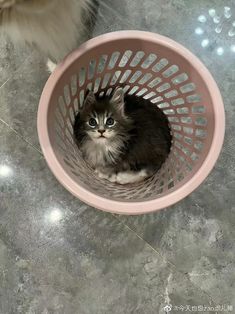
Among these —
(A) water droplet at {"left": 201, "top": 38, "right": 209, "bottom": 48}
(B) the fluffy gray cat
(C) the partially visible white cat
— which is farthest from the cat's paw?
(A) water droplet at {"left": 201, "top": 38, "right": 209, "bottom": 48}

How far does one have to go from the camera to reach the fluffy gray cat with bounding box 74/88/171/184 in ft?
3.34

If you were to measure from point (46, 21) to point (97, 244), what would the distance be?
0.66m

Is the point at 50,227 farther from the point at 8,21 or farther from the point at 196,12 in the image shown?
the point at 196,12

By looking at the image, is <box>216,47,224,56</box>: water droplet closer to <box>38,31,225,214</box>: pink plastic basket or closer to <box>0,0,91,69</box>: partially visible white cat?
<box>38,31,225,214</box>: pink plastic basket

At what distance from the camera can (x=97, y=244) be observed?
3.91ft

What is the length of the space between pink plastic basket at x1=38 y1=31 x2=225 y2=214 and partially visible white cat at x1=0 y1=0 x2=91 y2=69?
1.9 inches

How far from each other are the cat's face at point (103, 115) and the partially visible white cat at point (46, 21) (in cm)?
15

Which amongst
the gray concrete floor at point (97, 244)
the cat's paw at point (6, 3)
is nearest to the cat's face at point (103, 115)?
the gray concrete floor at point (97, 244)

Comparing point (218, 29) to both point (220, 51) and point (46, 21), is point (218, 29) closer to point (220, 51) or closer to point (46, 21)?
point (220, 51)

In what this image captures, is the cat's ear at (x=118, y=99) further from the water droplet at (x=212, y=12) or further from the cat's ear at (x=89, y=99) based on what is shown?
the water droplet at (x=212, y=12)

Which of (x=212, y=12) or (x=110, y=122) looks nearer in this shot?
(x=110, y=122)

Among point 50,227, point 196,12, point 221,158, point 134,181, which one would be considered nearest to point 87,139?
point 134,181

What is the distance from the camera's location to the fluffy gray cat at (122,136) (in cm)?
102

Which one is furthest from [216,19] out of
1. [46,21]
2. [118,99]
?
[46,21]
